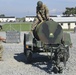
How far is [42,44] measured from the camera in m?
13.5

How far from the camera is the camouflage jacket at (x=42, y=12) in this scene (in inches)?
576

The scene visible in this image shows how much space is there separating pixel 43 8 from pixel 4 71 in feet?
13.2

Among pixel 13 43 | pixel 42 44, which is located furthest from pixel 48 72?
pixel 13 43

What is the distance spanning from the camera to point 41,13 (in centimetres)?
1476

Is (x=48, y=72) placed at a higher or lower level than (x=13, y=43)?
higher

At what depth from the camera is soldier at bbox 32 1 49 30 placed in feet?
47.7

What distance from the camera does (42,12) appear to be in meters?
14.7

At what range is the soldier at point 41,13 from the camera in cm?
1453

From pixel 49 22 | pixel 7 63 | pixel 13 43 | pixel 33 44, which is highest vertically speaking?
pixel 49 22

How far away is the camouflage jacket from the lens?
14.6m

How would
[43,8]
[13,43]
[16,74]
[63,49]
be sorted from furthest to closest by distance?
[13,43] < [43,8] < [63,49] < [16,74]

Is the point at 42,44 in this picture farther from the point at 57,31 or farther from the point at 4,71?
the point at 4,71

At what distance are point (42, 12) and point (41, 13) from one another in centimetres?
7

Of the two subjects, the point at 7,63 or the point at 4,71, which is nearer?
the point at 4,71
